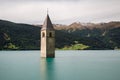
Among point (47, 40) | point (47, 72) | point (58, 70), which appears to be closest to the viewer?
point (47, 72)

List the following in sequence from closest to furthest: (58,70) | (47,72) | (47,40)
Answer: (47,72) → (58,70) → (47,40)

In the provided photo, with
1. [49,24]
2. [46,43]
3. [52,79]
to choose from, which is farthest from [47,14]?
[52,79]

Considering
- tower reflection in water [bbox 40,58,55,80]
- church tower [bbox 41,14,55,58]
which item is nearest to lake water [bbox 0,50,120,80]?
tower reflection in water [bbox 40,58,55,80]

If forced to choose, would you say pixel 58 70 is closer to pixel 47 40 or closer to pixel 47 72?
pixel 47 72

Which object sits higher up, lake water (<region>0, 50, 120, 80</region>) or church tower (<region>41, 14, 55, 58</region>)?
church tower (<region>41, 14, 55, 58</region>)

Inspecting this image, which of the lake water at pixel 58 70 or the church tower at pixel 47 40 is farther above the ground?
the church tower at pixel 47 40

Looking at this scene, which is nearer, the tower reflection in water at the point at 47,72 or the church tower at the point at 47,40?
the tower reflection in water at the point at 47,72

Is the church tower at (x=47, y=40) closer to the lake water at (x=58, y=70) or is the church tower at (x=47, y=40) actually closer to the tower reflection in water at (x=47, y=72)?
the lake water at (x=58, y=70)

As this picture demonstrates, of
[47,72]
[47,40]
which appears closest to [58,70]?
[47,72]

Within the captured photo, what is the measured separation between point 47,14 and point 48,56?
44.0 feet

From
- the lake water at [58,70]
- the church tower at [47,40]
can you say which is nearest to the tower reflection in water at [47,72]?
the lake water at [58,70]

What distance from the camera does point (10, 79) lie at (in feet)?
111

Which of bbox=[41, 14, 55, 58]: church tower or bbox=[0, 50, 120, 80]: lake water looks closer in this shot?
bbox=[0, 50, 120, 80]: lake water

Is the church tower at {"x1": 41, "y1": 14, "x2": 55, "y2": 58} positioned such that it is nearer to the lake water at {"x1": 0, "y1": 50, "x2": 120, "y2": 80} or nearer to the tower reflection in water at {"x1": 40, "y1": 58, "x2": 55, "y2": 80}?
the lake water at {"x1": 0, "y1": 50, "x2": 120, "y2": 80}
